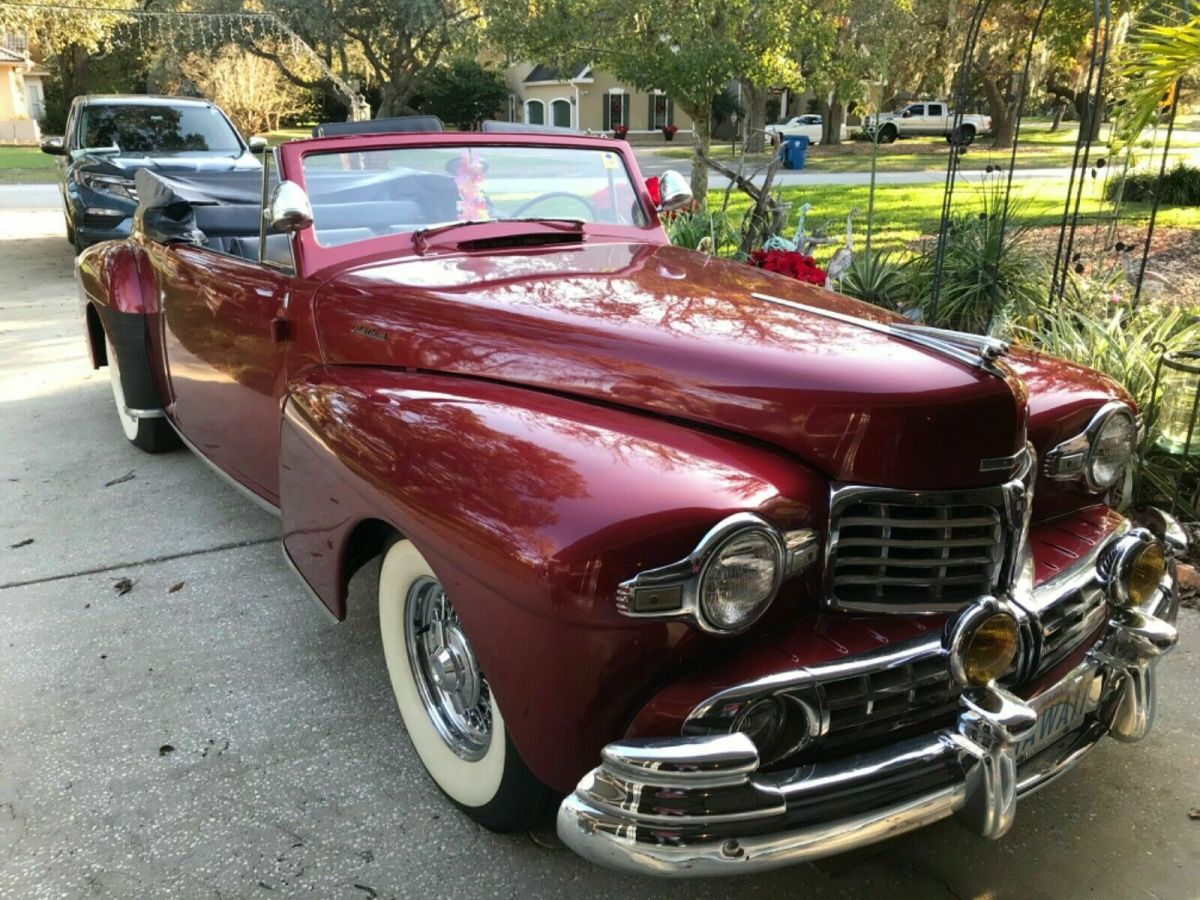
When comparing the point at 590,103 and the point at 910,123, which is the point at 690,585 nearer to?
the point at 910,123

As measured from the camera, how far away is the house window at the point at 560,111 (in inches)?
1715

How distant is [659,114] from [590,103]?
3279mm

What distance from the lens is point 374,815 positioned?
2420mm

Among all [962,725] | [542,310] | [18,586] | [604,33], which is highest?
[604,33]

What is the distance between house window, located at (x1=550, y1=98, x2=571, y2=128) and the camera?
4356cm

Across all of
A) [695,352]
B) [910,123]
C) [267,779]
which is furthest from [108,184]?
[910,123]

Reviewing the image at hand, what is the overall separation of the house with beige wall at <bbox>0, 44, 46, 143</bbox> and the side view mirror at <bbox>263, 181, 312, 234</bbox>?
42.6 m

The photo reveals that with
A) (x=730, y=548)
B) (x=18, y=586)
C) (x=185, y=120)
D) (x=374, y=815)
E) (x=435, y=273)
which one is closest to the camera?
(x=730, y=548)

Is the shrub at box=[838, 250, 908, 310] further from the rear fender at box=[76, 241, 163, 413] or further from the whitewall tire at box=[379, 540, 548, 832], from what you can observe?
the whitewall tire at box=[379, 540, 548, 832]

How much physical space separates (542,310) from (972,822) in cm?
154

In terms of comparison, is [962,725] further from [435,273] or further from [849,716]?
[435,273]

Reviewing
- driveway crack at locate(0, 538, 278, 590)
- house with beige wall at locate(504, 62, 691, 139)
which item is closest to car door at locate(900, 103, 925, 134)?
house with beige wall at locate(504, 62, 691, 139)

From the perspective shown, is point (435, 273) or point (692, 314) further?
point (435, 273)

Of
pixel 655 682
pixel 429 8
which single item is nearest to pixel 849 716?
pixel 655 682
